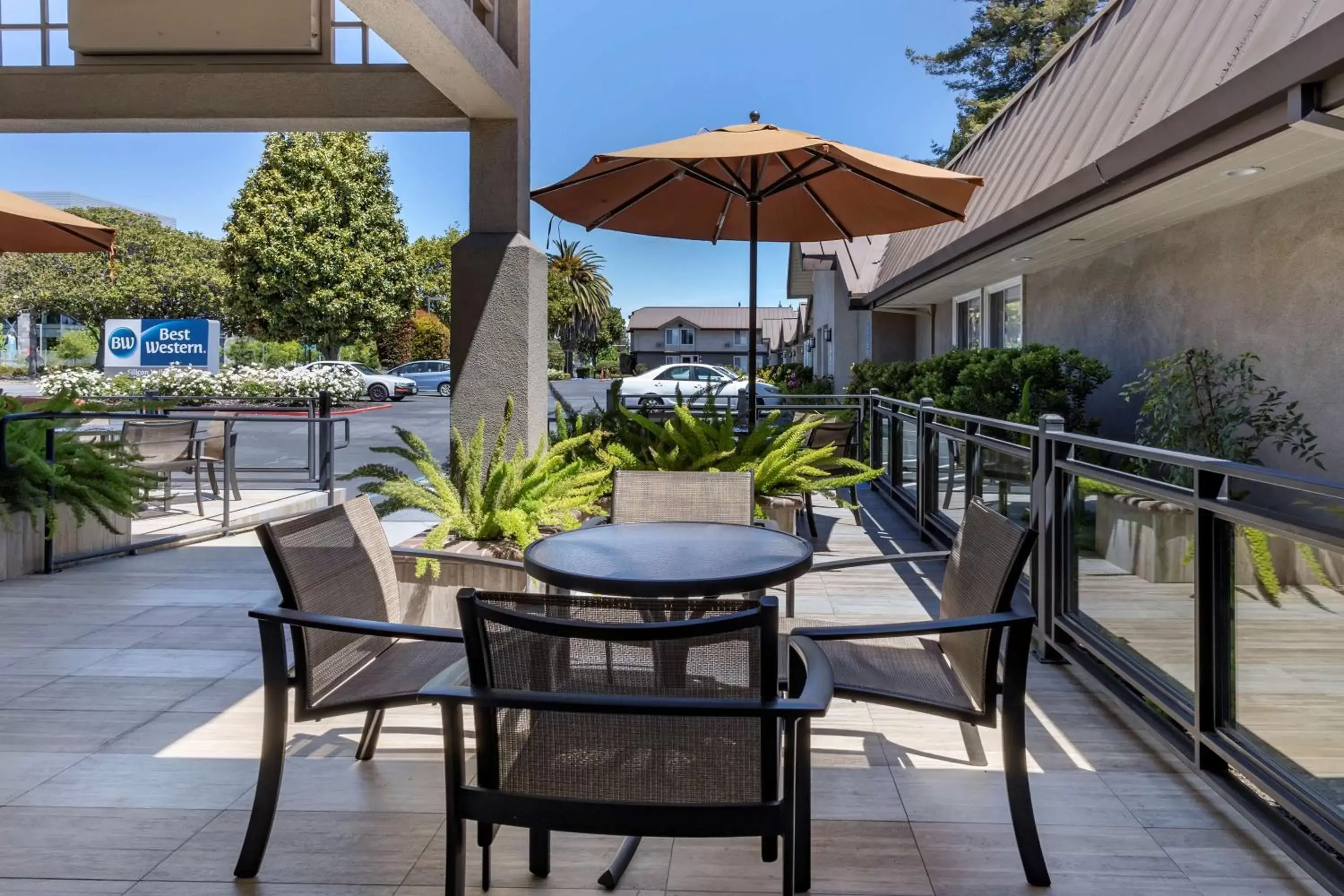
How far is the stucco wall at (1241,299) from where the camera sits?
6.05 metres

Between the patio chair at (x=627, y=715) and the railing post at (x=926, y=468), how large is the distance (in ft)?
18.7

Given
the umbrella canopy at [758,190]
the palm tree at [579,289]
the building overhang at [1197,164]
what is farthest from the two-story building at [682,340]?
the umbrella canopy at [758,190]

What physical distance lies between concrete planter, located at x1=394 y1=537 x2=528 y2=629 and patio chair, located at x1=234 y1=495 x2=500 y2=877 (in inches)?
15.3

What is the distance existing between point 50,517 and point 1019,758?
6.61 m

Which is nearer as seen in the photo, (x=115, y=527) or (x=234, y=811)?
(x=234, y=811)

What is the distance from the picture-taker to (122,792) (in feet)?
10.4

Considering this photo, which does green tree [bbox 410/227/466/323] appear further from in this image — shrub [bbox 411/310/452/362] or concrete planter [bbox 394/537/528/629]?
concrete planter [bbox 394/537/528/629]

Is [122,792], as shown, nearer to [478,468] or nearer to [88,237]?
[478,468]

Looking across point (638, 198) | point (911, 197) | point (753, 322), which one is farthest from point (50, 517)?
point (911, 197)

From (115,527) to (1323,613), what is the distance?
24.7 feet

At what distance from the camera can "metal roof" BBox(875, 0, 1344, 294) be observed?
16.0 feet

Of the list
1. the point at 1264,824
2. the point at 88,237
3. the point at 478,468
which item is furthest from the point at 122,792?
the point at 88,237

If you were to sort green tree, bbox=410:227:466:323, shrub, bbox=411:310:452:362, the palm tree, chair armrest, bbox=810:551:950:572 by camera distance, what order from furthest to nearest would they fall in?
the palm tree < shrub, bbox=411:310:452:362 < green tree, bbox=410:227:466:323 < chair armrest, bbox=810:551:950:572

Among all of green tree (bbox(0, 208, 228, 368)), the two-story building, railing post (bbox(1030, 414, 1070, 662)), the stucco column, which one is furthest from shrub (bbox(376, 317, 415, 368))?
railing post (bbox(1030, 414, 1070, 662))
